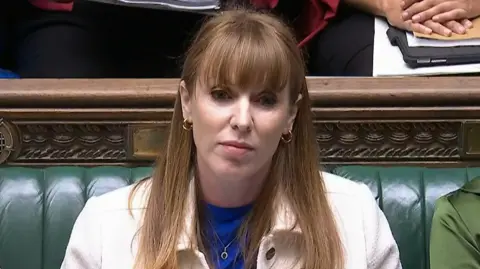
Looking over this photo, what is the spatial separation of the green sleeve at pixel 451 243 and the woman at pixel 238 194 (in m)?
0.07

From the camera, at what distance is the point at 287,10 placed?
1861mm

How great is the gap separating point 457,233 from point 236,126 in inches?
16.2

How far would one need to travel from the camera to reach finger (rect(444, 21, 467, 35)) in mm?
1699

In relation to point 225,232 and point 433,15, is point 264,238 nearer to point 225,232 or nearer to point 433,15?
point 225,232

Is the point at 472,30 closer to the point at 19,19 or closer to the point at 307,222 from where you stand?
the point at 307,222

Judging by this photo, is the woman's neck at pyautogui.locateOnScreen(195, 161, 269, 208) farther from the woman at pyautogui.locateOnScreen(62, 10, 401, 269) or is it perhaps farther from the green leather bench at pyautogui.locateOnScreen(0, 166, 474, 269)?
the green leather bench at pyautogui.locateOnScreen(0, 166, 474, 269)

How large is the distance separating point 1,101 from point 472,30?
88 centimetres

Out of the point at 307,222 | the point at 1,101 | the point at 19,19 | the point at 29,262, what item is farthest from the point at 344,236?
the point at 19,19

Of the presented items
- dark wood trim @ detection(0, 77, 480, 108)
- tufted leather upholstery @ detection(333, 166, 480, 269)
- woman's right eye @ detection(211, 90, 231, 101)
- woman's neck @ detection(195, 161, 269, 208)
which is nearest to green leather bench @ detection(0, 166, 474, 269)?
tufted leather upholstery @ detection(333, 166, 480, 269)

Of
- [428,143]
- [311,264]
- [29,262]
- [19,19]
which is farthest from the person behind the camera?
[19,19]

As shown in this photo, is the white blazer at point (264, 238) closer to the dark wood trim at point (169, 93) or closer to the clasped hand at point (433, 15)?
the dark wood trim at point (169, 93)

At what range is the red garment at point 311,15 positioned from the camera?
1.76m

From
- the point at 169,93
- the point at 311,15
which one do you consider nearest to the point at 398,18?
the point at 311,15

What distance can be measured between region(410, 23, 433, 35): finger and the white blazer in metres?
0.43
